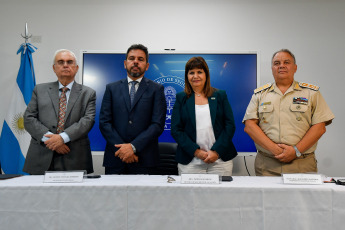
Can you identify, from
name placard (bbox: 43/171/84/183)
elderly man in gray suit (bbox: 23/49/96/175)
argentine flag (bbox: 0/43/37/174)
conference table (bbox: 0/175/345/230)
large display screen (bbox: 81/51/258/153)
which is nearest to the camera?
conference table (bbox: 0/175/345/230)

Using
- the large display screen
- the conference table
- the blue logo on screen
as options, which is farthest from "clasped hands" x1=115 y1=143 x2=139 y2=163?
the blue logo on screen

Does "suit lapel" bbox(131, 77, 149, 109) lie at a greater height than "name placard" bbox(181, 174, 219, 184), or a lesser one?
greater

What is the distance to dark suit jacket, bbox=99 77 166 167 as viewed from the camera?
6.84 feet

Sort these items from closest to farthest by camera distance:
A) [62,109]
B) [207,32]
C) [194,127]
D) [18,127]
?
[194,127] < [62,109] < [18,127] < [207,32]

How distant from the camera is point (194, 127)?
2064mm

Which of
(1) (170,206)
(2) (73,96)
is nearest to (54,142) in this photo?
(2) (73,96)

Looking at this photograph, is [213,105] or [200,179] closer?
[200,179]

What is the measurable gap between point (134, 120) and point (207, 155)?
2.01 feet

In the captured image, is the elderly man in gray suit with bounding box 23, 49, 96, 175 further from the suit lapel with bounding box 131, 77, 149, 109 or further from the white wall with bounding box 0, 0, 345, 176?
the white wall with bounding box 0, 0, 345, 176

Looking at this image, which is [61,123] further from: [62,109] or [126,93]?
[126,93]

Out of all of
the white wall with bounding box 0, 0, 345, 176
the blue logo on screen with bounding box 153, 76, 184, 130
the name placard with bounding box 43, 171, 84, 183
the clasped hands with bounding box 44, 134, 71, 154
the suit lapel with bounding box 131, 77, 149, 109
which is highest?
the white wall with bounding box 0, 0, 345, 176

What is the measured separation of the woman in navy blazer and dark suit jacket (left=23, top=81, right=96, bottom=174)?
70cm

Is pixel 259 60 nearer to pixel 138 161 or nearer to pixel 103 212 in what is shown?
pixel 138 161

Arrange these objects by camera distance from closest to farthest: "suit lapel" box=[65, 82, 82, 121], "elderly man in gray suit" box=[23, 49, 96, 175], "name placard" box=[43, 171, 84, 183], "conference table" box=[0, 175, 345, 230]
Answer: "conference table" box=[0, 175, 345, 230] < "name placard" box=[43, 171, 84, 183] < "elderly man in gray suit" box=[23, 49, 96, 175] < "suit lapel" box=[65, 82, 82, 121]
